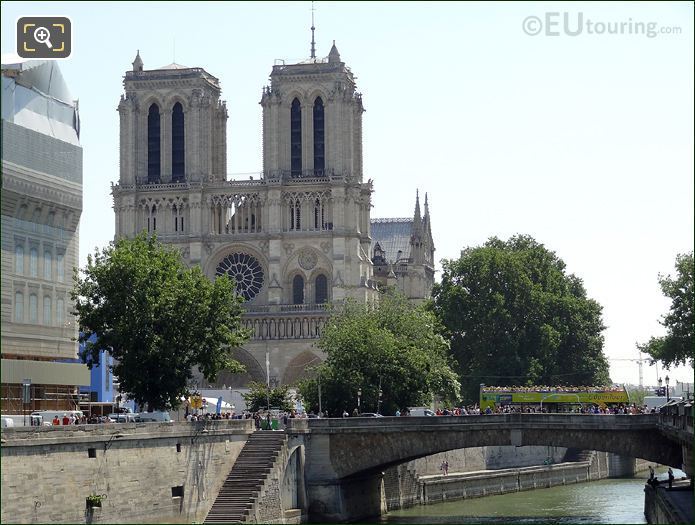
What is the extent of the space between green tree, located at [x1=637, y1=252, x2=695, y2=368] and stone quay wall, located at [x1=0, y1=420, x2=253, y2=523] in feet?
92.9

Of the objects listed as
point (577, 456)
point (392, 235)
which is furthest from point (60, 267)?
point (392, 235)

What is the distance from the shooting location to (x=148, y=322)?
6869 centimetres

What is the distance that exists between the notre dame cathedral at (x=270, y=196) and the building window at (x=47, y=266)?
200ft

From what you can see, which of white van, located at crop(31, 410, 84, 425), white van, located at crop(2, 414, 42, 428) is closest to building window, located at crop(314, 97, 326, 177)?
white van, located at crop(31, 410, 84, 425)

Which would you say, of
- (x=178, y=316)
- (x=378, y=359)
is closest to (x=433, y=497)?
(x=378, y=359)

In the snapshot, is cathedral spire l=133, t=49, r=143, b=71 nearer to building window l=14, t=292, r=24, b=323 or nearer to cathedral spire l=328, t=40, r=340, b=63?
cathedral spire l=328, t=40, r=340, b=63

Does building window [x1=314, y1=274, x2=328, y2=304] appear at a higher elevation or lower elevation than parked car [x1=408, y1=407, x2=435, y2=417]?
higher

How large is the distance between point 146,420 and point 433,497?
22.4 meters

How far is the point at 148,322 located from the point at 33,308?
483 cm

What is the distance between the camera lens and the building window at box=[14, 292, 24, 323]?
65.4m

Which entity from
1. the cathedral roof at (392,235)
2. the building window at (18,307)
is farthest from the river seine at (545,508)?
the cathedral roof at (392,235)

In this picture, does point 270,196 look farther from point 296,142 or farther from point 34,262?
point 34,262

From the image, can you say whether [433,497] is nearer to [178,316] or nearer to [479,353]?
[178,316]

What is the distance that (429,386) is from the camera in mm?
92688
